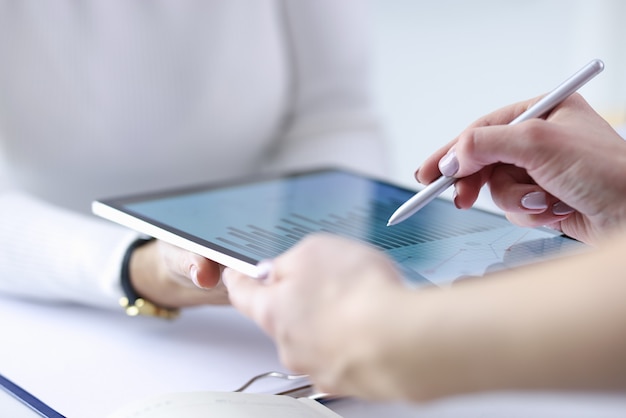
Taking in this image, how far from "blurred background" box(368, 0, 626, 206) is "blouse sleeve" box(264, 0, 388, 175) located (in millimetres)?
630

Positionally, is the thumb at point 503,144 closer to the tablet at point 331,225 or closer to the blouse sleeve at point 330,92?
the tablet at point 331,225

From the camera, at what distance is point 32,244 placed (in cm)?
80

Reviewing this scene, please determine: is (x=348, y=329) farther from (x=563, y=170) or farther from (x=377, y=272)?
(x=563, y=170)

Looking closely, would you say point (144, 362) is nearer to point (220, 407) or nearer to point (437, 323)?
point (220, 407)

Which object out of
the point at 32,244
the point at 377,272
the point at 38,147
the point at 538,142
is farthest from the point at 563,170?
the point at 38,147

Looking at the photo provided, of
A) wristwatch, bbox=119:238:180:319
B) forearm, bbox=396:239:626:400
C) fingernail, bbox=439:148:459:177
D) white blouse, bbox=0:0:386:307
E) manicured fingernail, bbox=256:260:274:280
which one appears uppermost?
white blouse, bbox=0:0:386:307

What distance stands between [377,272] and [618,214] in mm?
226

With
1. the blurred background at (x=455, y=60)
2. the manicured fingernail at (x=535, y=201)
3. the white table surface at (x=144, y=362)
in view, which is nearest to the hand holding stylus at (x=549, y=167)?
the manicured fingernail at (x=535, y=201)

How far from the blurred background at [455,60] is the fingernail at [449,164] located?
1199 mm

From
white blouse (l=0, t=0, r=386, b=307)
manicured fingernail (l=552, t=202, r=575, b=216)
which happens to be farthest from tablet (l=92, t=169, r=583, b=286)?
white blouse (l=0, t=0, r=386, b=307)

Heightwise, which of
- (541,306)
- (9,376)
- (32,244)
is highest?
(32,244)

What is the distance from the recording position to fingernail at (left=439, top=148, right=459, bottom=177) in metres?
0.55

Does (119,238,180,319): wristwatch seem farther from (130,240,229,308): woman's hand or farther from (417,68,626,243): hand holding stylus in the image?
(417,68,626,243): hand holding stylus

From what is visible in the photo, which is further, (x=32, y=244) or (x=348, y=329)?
(x=32, y=244)
